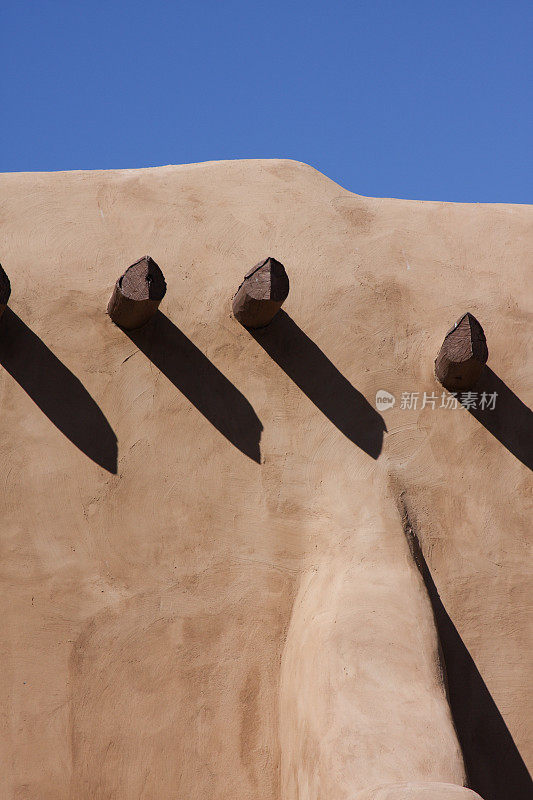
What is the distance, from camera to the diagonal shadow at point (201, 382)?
5117mm

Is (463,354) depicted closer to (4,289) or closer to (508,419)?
(508,419)

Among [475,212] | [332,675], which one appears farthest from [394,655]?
[475,212]

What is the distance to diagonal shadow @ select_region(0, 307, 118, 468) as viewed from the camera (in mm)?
4883

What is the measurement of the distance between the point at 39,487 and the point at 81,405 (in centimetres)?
59

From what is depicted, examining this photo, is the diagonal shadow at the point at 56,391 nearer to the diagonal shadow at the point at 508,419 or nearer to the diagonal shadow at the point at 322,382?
the diagonal shadow at the point at 322,382

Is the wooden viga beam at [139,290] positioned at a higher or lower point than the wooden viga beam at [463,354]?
higher

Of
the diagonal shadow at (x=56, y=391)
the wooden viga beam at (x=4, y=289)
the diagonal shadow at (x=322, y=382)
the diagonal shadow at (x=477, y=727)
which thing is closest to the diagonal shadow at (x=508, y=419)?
the diagonal shadow at (x=322, y=382)

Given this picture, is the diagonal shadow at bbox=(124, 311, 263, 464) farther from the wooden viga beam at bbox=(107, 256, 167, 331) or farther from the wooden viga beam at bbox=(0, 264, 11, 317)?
the wooden viga beam at bbox=(0, 264, 11, 317)

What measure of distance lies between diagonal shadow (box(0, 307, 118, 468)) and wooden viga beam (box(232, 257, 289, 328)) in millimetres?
1212

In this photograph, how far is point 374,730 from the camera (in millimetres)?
3990

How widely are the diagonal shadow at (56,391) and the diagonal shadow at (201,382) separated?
1.75 ft

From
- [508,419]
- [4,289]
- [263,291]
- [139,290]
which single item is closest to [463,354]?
[508,419]

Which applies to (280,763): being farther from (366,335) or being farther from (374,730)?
(366,335)

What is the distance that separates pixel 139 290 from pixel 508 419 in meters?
2.78
